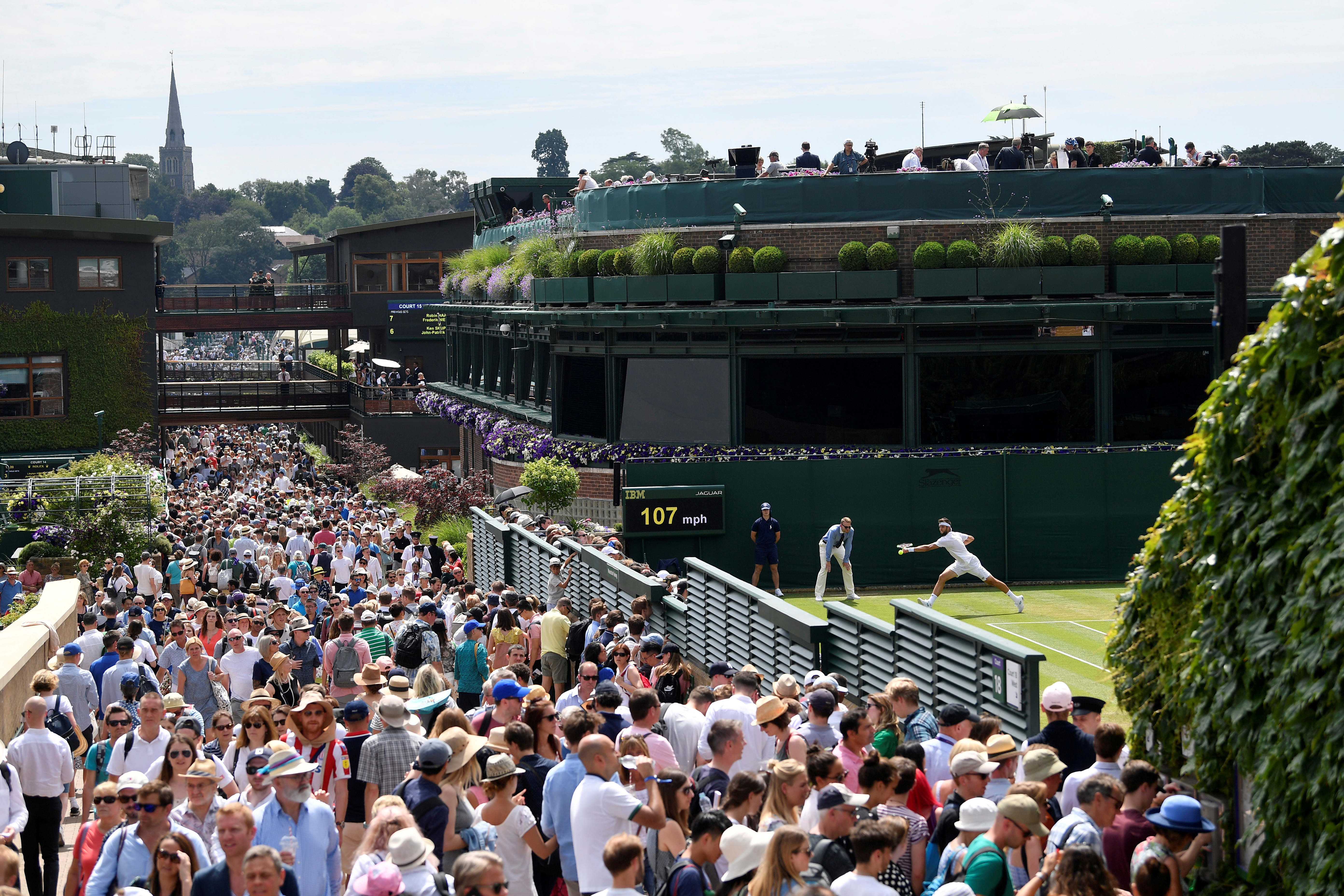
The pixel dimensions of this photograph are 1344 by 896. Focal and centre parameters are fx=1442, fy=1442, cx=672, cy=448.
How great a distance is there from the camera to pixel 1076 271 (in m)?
28.1

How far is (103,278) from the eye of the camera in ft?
160

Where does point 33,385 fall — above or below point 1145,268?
below

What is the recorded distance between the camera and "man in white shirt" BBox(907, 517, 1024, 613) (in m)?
23.0

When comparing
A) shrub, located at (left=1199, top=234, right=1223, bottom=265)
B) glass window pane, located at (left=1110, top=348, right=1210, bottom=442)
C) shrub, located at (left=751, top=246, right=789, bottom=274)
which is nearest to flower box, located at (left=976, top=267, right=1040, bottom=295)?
glass window pane, located at (left=1110, top=348, right=1210, bottom=442)

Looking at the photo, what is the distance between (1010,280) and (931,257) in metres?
1.60

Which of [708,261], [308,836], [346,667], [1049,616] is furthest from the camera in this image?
[708,261]

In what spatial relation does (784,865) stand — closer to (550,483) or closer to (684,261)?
(550,483)

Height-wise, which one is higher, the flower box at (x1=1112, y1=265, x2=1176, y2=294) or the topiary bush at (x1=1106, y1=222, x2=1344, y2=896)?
the flower box at (x1=1112, y1=265, x2=1176, y2=294)

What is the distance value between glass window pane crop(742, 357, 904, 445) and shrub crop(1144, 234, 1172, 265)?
520cm

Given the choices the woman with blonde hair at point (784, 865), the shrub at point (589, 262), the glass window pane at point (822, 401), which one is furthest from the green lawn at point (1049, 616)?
the woman with blonde hair at point (784, 865)

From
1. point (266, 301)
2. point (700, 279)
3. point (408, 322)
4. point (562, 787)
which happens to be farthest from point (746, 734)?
point (266, 301)

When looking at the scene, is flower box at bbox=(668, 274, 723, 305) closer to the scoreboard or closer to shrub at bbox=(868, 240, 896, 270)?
shrub at bbox=(868, 240, 896, 270)

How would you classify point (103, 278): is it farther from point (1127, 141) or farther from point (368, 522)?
point (1127, 141)

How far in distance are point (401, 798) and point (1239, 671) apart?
473cm
